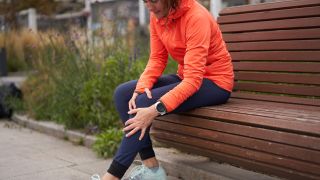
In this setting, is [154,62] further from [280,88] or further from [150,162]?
[280,88]

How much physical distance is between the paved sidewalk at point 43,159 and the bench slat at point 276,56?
1.45 meters

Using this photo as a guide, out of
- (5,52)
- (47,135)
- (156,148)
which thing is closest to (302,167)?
(156,148)

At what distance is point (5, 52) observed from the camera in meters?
11.0

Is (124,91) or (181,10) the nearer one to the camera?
(181,10)

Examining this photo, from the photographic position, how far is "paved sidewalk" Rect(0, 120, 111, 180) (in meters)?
4.11

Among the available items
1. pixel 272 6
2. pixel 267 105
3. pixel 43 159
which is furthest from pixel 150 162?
pixel 43 159

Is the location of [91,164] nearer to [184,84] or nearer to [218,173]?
[218,173]

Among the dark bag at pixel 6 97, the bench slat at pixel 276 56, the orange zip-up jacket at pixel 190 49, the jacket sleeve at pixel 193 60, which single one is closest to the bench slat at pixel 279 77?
the bench slat at pixel 276 56

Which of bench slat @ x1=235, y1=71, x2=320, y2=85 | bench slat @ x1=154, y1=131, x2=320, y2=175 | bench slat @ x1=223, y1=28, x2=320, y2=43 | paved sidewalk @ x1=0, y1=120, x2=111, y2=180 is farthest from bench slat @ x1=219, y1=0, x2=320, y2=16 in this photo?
paved sidewalk @ x1=0, y1=120, x2=111, y2=180

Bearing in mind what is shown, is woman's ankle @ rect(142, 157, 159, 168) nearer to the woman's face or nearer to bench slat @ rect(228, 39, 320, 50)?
the woman's face

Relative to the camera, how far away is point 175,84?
320 centimetres

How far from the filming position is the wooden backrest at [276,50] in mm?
3312

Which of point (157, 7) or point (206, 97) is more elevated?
point (157, 7)

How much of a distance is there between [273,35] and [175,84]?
2.80ft
